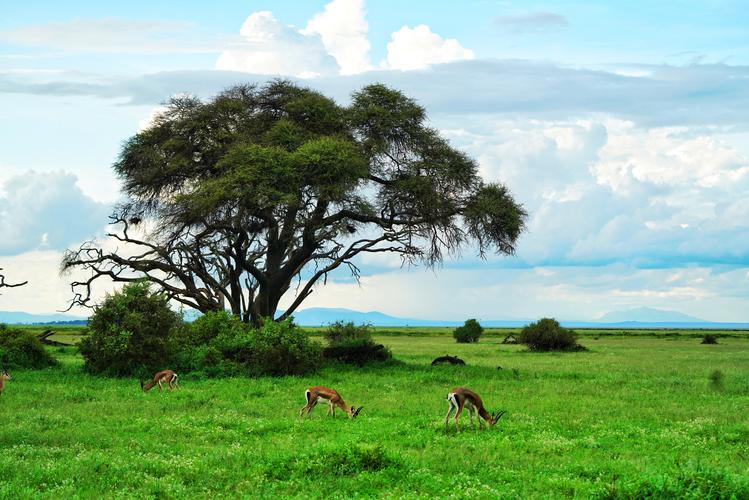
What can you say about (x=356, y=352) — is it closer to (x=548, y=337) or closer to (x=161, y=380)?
(x=161, y=380)

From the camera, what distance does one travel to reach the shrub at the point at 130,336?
3103 cm

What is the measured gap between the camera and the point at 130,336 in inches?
1224

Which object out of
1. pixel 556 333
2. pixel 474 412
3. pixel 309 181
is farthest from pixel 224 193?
pixel 556 333

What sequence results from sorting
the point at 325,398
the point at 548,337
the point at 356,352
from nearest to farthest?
the point at 325,398 < the point at 356,352 < the point at 548,337

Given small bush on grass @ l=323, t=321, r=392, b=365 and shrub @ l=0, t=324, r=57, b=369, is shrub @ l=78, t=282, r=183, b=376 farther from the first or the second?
small bush on grass @ l=323, t=321, r=392, b=365

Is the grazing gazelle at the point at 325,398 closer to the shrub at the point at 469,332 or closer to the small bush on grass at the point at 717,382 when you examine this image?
the small bush on grass at the point at 717,382

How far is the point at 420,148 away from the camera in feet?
137

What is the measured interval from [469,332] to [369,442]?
60.9 meters

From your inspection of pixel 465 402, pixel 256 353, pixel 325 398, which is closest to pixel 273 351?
pixel 256 353

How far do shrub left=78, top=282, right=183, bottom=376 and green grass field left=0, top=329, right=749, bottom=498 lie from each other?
6.39ft

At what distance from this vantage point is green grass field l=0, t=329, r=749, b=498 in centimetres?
1286

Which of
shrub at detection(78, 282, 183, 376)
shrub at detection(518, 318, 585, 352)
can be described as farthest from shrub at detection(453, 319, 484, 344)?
shrub at detection(78, 282, 183, 376)

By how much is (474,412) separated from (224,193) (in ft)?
67.0

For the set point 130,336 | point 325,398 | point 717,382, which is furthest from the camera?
point 130,336
